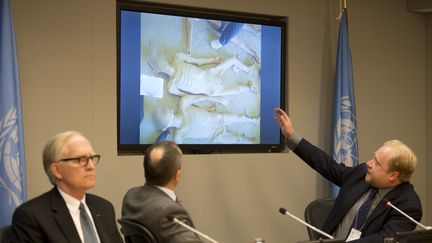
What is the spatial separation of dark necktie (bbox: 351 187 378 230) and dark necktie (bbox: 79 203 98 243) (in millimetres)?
1719

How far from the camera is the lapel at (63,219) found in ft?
9.32

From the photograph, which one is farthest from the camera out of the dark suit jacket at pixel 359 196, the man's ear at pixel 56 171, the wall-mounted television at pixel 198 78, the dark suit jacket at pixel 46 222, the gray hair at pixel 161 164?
the wall-mounted television at pixel 198 78

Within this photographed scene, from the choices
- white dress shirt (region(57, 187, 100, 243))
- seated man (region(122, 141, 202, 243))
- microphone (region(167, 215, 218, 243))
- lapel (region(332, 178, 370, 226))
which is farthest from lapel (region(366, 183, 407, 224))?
white dress shirt (region(57, 187, 100, 243))

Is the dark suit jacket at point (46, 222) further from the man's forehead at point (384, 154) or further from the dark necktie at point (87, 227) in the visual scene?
the man's forehead at point (384, 154)

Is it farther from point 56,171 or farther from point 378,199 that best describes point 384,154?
point 56,171

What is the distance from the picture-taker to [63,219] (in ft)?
9.39

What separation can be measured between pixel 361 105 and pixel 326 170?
6.26 feet

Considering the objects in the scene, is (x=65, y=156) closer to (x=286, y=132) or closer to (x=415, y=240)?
(x=415, y=240)

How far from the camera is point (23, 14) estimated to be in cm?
444

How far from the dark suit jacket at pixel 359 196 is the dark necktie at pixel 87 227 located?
1.55 meters

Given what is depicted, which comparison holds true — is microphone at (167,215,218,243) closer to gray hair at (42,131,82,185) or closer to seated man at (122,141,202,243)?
seated man at (122,141,202,243)

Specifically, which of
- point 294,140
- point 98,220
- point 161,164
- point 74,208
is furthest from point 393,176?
point 74,208

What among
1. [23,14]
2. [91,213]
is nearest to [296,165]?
[23,14]

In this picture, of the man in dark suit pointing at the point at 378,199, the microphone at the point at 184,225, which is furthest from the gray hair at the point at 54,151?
the man in dark suit pointing at the point at 378,199
